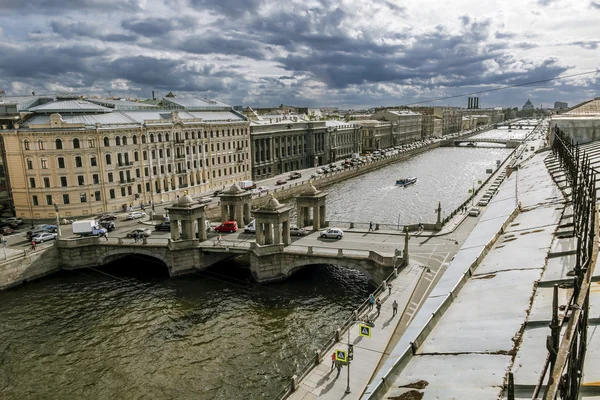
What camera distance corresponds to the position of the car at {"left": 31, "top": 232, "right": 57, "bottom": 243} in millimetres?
51000

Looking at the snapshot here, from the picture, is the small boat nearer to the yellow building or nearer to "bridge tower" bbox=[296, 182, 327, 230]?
the yellow building

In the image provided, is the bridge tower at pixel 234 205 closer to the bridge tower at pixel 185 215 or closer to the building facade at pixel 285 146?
the bridge tower at pixel 185 215

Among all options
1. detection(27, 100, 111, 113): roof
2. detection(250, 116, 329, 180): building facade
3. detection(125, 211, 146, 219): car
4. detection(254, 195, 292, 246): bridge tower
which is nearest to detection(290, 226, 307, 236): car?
Answer: detection(254, 195, 292, 246): bridge tower

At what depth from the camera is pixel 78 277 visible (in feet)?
155

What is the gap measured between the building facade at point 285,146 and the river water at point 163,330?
52.0 meters

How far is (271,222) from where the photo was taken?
44.0m

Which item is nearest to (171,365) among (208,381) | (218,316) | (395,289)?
(208,381)

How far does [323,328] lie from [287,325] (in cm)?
296

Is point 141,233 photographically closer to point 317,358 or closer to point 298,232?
point 298,232

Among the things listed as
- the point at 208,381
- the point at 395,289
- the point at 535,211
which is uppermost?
the point at 535,211

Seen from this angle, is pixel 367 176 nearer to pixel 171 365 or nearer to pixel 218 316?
pixel 218 316

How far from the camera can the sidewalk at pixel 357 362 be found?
76.4 ft

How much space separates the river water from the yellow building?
18.5 metres

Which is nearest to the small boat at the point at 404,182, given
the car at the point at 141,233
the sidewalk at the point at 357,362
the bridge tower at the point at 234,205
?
the bridge tower at the point at 234,205
